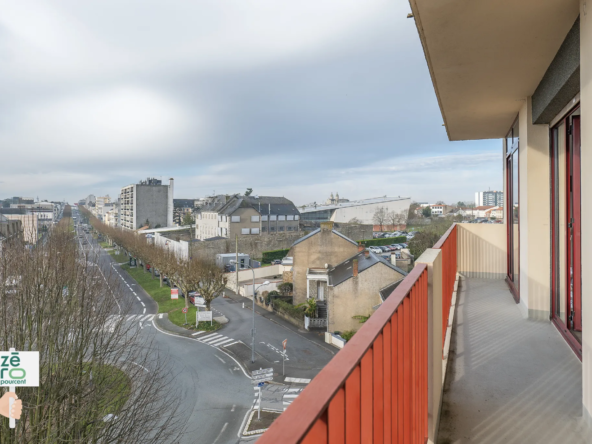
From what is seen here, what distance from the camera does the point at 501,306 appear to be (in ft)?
17.0

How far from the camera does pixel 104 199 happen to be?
187 metres

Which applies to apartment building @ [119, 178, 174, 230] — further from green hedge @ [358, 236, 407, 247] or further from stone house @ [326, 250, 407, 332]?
stone house @ [326, 250, 407, 332]

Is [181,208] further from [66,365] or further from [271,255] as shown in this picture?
[66,365]

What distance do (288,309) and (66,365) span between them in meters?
15.6

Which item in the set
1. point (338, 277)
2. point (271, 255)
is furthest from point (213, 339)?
point (271, 255)

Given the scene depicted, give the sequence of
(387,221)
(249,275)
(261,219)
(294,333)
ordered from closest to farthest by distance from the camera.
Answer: (294,333), (249,275), (261,219), (387,221)

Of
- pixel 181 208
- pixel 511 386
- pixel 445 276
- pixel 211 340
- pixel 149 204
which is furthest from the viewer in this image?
pixel 181 208

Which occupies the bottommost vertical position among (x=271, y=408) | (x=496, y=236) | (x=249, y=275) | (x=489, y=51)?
(x=271, y=408)

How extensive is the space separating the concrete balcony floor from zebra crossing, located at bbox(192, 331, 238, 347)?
17.7 meters

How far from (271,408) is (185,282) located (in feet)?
47.4

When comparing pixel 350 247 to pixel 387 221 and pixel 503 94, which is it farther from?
pixel 387 221

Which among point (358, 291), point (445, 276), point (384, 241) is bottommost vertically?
point (358, 291)

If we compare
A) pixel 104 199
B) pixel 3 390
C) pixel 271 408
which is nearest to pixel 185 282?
pixel 271 408

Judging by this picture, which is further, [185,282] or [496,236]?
[185,282]
